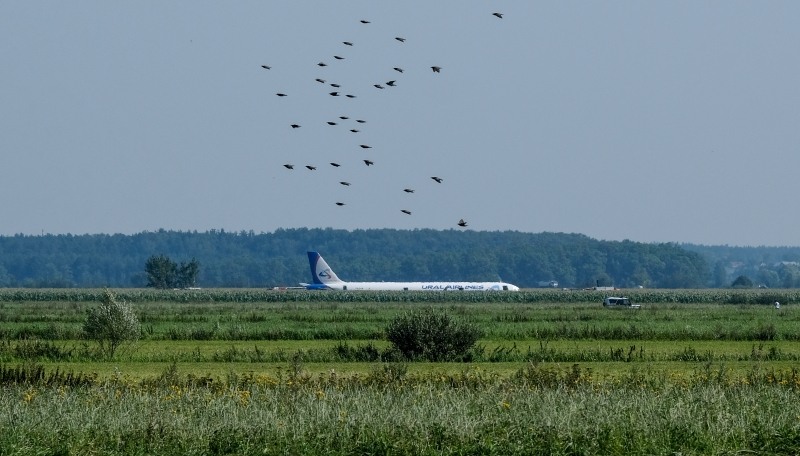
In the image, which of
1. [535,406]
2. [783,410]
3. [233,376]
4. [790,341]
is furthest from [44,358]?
[790,341]

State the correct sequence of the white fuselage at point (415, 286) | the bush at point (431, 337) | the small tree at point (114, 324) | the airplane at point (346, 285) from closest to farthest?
1. the bush at point (431, 337)
2. the small tree at point (114, 324)
3. the white fuselage at point (415, 286)
4. the airplane at point (346, 285)

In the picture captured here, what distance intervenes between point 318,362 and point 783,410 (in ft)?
75.3

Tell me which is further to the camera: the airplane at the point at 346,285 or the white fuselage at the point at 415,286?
the airplane at the point at 346,285

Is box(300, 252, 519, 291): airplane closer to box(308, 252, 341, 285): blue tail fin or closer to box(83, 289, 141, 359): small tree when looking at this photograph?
box(308, 252, 341, 285): blue tail fin

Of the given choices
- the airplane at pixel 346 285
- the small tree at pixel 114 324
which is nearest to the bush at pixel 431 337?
the small tree at pixel 114 324

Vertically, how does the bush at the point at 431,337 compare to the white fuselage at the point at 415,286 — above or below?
below

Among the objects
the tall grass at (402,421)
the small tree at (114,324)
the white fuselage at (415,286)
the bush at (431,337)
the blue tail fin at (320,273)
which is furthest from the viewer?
the blue tail fin at (320,273)

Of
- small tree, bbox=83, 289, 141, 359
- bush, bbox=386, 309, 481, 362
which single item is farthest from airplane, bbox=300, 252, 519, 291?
bush, bbox=386, 309, 481, 362

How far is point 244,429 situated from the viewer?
21.4m

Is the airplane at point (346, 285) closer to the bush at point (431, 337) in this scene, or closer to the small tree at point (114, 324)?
the small tree at point (114, 324)

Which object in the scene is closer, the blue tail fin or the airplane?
the airplane

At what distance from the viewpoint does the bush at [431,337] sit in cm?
4506

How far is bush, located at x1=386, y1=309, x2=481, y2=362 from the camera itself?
148ft

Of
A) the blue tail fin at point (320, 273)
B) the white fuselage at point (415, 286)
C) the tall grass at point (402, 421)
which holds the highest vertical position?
the blue tail fin at point (320, 273)
